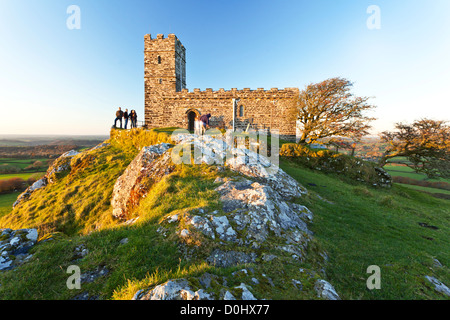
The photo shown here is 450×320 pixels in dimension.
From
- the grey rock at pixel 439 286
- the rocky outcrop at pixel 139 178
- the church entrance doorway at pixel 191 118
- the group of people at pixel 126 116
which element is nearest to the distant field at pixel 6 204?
the group of people at pixel 126 116

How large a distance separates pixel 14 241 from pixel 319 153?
21287 millimetres

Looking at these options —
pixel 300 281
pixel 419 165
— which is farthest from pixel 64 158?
pixel 419 165

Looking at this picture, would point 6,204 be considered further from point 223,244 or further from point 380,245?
point 380,245

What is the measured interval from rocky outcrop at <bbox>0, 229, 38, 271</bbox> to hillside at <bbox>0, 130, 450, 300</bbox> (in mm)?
47

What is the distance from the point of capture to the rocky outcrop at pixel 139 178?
8.38 metres

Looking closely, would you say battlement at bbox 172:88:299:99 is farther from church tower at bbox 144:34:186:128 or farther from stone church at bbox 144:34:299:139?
church tower at bbox 144:34:186:128

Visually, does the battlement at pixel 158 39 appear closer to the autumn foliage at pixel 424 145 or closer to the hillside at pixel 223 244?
the hillside at pixel 223 244

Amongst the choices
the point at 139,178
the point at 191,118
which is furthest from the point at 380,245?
the point at 191,118

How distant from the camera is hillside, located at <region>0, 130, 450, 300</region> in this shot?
10.0ft

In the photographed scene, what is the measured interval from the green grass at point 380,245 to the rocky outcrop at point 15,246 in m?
7.79

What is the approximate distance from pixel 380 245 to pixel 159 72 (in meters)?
30.4

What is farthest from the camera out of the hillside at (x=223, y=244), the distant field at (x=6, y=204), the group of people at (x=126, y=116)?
the distant field at (x=6, y=204)
